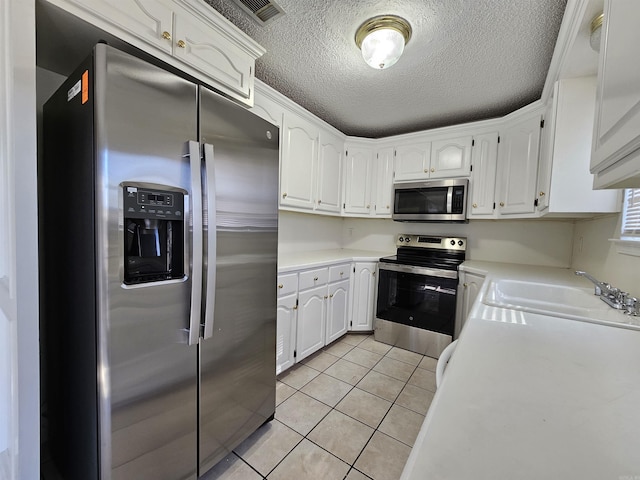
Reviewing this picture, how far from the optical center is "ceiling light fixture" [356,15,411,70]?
1.39 m

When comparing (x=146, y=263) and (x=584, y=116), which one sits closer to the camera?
(x=146, y=263)

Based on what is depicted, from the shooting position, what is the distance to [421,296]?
8.45 feet

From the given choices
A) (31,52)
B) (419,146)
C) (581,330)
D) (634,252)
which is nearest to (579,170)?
(634,252)

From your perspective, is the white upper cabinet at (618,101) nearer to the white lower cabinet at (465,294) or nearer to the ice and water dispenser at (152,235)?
the ice and water dispenser at (152,235)

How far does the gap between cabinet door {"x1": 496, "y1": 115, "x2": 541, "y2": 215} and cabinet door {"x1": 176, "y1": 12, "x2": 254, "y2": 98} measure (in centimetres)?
222

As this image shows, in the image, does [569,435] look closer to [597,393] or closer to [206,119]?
[597,393]

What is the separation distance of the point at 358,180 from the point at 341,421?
234 centimetres

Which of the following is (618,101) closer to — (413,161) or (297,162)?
(297,162)

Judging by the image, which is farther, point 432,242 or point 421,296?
point 432,242

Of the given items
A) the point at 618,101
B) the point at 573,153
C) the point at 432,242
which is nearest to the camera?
the point at 618,101

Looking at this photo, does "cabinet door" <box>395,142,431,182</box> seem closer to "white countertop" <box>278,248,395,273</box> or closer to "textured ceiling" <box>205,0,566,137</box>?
"textured ceiling" <box>205,0,566,137</box>

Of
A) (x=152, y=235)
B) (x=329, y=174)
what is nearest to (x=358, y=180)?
(x=329, y=174)

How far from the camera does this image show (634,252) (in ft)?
4.16

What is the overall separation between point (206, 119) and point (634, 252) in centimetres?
207
